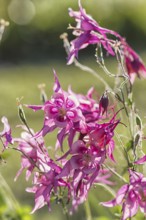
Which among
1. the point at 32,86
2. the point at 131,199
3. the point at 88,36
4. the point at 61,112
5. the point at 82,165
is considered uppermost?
the point at 88,36

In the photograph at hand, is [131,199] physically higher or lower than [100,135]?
lower

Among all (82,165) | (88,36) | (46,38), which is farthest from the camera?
(46,38)

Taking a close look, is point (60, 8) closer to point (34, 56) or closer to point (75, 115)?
point (34, 56)

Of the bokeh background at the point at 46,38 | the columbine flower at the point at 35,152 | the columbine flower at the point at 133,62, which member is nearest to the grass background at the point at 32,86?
the bokeh background at the point at 46,38

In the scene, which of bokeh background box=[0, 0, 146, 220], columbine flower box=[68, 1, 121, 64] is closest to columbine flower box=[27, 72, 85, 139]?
columbine flower box=[68, 1, 121, 64]

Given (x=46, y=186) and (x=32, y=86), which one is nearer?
(x=46, y=186)

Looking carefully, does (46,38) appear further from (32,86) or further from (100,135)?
(100,135)

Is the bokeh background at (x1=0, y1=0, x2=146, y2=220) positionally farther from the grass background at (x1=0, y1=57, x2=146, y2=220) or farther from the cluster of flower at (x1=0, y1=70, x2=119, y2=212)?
the cluster of flower at (x1=0, y1=70, x2=119, y2=212)

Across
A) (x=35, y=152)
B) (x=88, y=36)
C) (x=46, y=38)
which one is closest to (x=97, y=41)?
(x=88, y=36)

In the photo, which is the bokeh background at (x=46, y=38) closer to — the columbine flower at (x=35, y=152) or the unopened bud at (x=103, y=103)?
the columbine flower at (x=35, y=152)

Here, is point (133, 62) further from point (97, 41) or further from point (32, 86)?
point (32, 86)

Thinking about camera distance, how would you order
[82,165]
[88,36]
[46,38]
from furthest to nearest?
[46,38] → [88,36] → [82,165]
